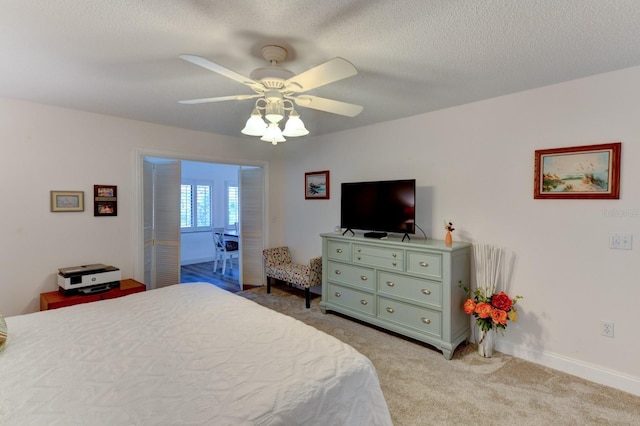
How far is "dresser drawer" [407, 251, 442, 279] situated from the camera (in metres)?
2.83

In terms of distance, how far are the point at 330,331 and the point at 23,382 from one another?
2.55m

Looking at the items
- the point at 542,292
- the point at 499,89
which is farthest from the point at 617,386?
the point at 499,89

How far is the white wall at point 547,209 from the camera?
230cm

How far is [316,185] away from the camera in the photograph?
15.1 ft

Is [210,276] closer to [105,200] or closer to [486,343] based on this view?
[105,200]

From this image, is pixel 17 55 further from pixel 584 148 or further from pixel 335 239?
pixel 584 148

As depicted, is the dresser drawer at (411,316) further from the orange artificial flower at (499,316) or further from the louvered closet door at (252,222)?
the louvered closet door at (252,222)

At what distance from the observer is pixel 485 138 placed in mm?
2965

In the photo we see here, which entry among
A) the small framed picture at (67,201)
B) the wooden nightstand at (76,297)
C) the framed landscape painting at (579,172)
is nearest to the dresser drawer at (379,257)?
the framed landscape painting at (579,172)

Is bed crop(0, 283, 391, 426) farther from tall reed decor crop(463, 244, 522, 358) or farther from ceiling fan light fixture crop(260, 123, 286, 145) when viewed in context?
tall reed decor crop(463, 244, 522, 358)

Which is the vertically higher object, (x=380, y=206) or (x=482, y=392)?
(x=380, y=206)

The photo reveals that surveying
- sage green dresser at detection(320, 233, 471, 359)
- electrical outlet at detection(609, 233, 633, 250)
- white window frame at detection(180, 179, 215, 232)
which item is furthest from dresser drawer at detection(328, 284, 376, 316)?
white window frame at detection(180, 179, 215, 232)

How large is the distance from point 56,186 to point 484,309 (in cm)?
433

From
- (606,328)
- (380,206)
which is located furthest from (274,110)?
(606,328)
